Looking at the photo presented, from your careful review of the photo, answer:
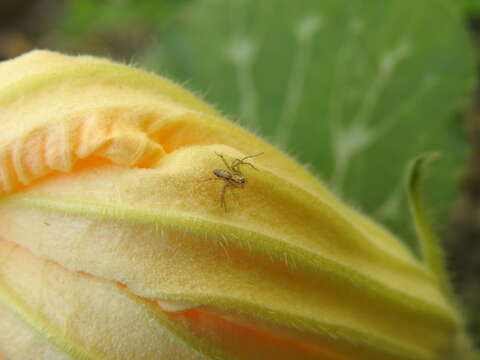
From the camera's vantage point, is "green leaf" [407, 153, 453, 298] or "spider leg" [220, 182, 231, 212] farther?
"green leaf" [407, 153, 453, 298]

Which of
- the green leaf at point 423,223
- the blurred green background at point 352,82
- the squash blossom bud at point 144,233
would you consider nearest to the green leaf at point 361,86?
the blurred green background at point 352,82

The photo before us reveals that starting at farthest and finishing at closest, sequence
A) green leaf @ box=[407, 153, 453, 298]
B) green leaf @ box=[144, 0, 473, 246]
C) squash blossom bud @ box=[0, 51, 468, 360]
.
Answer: green leaf @ box=[144, 0, 473, 246]
green leaf @ box=[407, 153, 453, 298]
squash blossom bud @ box=[0, 51, 468, 360]

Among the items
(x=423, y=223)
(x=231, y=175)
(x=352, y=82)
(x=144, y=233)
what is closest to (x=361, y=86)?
(x=352, y=82)

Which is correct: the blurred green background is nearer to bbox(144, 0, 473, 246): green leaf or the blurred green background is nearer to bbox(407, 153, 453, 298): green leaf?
bbox(144, 0, 473, 246): green leaf

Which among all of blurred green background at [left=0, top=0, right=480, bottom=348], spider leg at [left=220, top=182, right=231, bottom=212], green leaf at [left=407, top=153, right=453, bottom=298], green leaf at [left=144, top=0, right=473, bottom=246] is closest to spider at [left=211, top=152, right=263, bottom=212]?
spider leg at [left=220, top=182, right=231, bottom=212]

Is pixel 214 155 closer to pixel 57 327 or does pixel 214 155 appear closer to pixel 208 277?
pixel 208 277

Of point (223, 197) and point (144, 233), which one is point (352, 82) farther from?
point (144, 233)

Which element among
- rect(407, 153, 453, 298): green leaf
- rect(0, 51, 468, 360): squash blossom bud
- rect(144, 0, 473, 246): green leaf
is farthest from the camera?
rect(144, 0, 473, 246): green leaf

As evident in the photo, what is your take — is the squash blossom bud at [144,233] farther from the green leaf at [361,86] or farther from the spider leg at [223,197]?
the green leaf at [361,86]
